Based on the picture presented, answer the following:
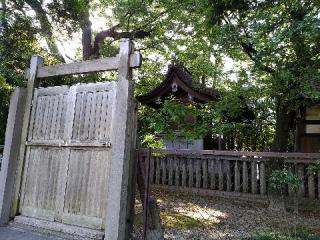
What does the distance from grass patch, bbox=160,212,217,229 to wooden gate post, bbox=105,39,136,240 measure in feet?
7.71

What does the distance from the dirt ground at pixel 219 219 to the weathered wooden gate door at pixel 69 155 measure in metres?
0.98

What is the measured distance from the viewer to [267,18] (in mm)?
5844

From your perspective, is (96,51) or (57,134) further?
(96,51)

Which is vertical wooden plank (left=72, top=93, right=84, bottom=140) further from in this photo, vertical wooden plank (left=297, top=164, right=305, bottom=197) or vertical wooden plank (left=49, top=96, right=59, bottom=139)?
vertical wooden plank (left=297, top=164, right=305, bottom=197)

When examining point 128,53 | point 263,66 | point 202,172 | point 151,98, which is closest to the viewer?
point 128,53

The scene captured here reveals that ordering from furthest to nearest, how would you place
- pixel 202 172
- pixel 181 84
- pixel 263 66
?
1. pixel 181 84
2. pixel 202 172
3. pixel 263 66

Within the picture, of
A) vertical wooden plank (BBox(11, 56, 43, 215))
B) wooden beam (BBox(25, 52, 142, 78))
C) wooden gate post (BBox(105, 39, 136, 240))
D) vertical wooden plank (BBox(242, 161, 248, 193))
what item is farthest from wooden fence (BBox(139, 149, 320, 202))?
wooden gate post (BBox(105, 39, 136, 240))

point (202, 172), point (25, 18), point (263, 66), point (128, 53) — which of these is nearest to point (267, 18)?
point (263, 66)

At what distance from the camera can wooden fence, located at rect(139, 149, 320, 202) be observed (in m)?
9.58

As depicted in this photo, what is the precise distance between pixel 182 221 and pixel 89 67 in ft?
13.0

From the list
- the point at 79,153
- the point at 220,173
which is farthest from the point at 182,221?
the point at 220,173

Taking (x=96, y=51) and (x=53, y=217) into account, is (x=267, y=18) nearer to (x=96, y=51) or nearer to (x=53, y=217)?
(x=53, y=217)

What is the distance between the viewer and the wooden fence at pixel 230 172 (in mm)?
9578

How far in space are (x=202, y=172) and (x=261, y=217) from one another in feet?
10.9
